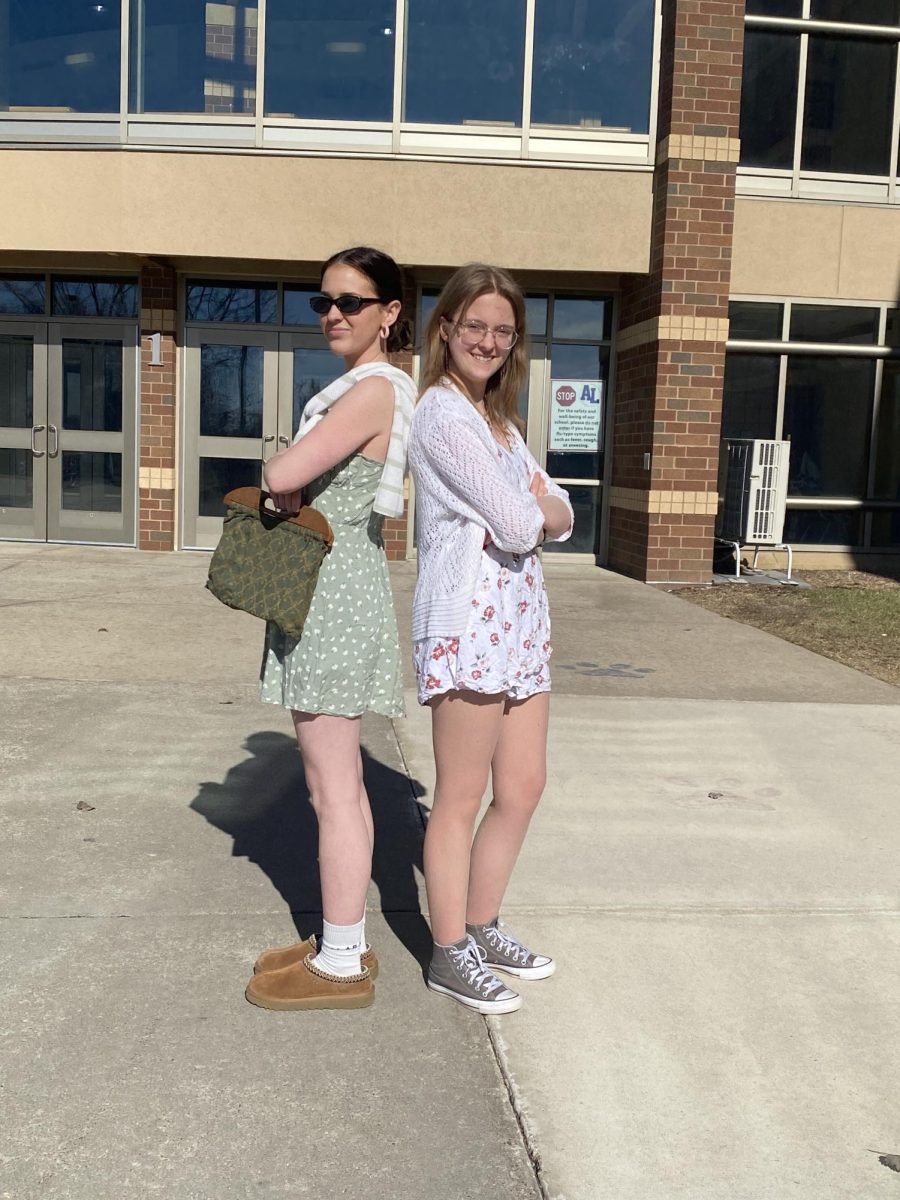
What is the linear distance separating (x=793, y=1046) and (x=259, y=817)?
91.1 inches

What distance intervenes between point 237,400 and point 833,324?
22.7 feet

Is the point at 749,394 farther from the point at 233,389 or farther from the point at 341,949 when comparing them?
the point at 341,949

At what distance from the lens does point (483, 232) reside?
12.7 m

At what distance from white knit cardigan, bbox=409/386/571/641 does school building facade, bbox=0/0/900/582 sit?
987 centimetres

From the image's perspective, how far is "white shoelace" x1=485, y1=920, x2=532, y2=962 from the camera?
3.35 m

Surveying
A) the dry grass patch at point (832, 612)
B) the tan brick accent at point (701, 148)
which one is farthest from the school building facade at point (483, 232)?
the dry grass patch at point (832, 612)

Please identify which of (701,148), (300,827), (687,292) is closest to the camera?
(300,827)

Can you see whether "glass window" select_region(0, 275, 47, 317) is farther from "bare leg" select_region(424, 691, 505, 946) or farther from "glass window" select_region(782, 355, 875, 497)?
"bare leg" select_region(424, 691, 505, 946)

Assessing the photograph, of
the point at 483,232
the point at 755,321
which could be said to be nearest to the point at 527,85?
the point at 483,232

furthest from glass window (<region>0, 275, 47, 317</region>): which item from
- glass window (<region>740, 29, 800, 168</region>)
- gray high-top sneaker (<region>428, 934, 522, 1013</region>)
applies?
gray high-top sneaker (<region>428, 934, 522, 1013</region>)

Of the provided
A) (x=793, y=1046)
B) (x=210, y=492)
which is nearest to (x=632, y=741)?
(x=793, y=1046)

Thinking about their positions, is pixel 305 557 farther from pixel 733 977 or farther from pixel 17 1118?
pixel 733 977

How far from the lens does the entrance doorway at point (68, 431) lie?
13969 millimetres

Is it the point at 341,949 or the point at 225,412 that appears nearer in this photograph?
the point at 341,949
